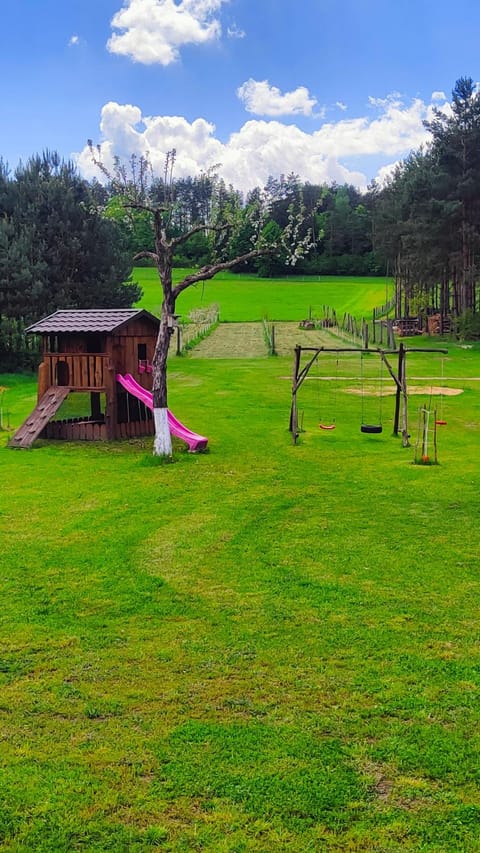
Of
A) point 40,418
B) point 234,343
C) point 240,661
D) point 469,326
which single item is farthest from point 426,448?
point 234,343

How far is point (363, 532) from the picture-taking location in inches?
428

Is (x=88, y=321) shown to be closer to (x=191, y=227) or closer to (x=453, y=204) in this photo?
(x=191, y=227)

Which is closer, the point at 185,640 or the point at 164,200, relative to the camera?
the point at 185,640

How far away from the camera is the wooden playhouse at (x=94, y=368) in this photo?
18953 millimetres

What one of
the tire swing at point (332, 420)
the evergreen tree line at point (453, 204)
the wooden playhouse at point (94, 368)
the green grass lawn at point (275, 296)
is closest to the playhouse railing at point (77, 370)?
the wooden playhouse at point (94, 368)

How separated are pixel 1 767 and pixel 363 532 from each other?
6.68 metres

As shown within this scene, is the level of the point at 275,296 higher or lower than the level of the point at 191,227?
higher

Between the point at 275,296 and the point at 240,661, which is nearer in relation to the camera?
the point at 240,661

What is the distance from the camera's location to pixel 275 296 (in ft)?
287

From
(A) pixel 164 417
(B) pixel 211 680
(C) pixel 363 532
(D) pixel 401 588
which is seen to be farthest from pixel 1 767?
(A) pixel 164 417

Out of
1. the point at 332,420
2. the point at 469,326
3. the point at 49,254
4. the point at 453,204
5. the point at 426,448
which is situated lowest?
the point at 426,448

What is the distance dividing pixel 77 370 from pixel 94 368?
519mm

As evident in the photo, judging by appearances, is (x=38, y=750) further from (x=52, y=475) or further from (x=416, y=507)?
(x=52, y=475)

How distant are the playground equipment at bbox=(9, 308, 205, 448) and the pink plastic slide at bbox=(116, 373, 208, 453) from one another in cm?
15
